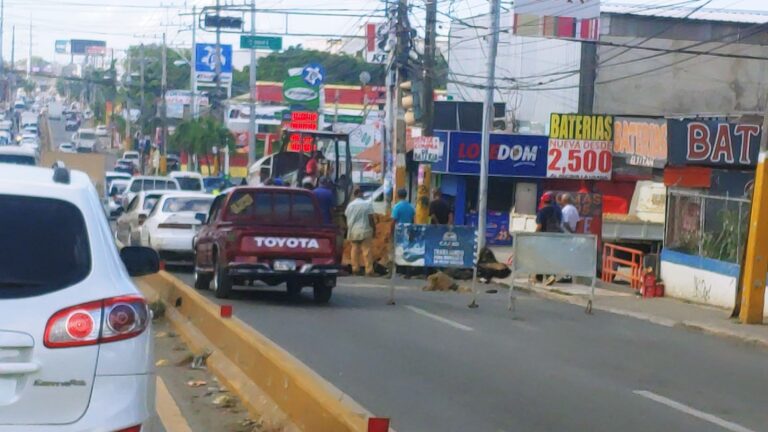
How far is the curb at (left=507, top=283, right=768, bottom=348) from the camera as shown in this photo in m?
16.6

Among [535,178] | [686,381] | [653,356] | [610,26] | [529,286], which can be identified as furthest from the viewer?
[610,26]

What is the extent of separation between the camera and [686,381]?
40.7 ft

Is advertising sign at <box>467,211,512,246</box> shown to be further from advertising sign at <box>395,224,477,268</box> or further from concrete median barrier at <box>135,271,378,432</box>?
concrete median barrier at <box>135,271,378,432</box>

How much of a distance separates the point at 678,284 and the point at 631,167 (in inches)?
637

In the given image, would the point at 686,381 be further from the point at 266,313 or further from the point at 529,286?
the point at 529,286

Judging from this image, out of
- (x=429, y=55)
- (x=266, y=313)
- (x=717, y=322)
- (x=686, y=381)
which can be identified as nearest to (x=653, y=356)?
(x=686, y=381)

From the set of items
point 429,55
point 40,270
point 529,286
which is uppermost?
point 429,55

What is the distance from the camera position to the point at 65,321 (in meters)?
5.32

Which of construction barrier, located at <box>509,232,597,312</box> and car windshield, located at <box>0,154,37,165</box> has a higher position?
car windshield, located at <box>0,154,37,165</box>

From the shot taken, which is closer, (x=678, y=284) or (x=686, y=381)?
(x=686, y=381)

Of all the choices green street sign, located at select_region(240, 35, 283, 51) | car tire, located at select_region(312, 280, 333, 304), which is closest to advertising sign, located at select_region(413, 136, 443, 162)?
green street sign, located at select_region(240, 35, 283, 51)

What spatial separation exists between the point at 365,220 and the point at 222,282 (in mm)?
6751

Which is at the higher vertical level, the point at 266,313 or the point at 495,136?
the point at 495,136

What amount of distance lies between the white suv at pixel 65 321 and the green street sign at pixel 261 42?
33826 mm
